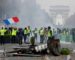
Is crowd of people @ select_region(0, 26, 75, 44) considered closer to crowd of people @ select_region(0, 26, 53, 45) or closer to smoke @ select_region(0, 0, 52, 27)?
crowd of people @ select_region(0, 26, 53, 45)

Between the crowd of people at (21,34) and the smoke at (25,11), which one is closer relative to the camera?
the crowd of people at (21,34)

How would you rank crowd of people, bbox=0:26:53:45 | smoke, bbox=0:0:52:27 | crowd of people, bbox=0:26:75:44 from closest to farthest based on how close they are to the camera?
crowd of people, bbox=0:26:75:44 < crowd of people, bbox=0:26:53:45 < smoke, bbox=0:0:52:27

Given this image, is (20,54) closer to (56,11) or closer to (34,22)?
(34,22)

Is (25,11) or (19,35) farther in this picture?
(25,11)

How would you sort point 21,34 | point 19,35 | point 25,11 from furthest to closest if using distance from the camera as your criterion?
point 25,11
point 21,34
point 19,35

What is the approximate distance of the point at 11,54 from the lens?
992 inches

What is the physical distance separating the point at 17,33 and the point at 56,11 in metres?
52.0

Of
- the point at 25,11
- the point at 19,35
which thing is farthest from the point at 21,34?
the point at 25,11

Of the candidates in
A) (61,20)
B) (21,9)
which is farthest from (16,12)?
(61,20)

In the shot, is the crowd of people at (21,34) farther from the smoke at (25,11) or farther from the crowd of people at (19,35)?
the smoke at (25,11)

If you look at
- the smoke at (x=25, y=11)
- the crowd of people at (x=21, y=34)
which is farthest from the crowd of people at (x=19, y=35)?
the smoke at (x=25, y=11)

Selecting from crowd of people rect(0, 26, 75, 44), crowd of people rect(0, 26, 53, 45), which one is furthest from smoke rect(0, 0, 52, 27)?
crowd of people rect(0, 26, 53, 45)

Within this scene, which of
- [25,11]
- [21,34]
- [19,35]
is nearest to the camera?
[19,35]

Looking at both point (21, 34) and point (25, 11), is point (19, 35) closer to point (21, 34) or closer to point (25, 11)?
point (21, 34)
